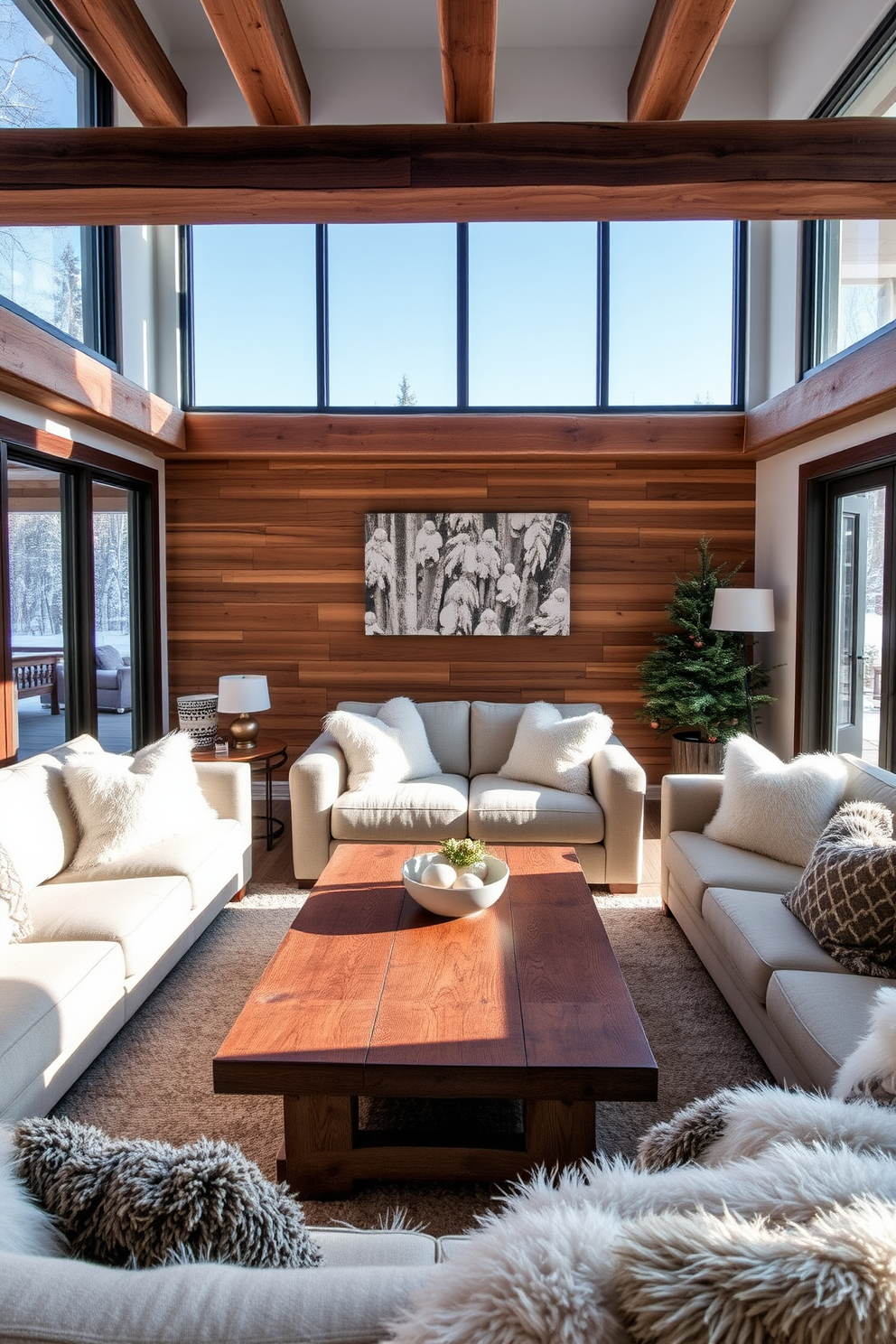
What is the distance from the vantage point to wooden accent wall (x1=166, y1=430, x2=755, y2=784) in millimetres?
5660

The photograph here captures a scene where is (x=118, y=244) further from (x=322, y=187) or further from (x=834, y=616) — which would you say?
(x=834, y=616)

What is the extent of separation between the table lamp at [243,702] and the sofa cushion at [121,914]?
1653 mm

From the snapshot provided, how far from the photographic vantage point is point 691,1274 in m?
0.74

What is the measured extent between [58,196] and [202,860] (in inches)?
93.6

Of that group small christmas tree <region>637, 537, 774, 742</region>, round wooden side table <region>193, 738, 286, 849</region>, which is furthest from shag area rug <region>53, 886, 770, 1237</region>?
small christmas tree <region>637, 537, 774, 742</region>

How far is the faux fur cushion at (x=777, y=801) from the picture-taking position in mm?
3174

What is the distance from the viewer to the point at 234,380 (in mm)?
5570

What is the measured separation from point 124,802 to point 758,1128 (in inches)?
103

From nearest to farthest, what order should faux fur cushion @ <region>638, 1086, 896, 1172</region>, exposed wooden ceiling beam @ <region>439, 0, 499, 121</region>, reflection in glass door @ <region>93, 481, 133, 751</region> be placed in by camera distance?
faux fur cushion @ <region>638, 1086, 896, 1172</region>, exposed wooden ceiling beam @ <region>439, 0, 499, 121</region>, reflection in glass door @ <region>93, 481, 133, 751</region>

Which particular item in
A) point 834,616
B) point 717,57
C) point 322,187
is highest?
point 717,57

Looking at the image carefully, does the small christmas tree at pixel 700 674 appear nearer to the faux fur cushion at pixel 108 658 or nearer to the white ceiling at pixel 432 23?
the white ceiling at pixel 432 23

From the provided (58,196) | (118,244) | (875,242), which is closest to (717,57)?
(875,242)

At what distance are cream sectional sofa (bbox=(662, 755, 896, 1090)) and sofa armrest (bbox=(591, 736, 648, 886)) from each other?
24 cm

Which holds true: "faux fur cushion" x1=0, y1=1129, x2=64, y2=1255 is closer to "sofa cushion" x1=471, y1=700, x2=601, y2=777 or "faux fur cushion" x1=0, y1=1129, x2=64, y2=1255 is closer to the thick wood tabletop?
the thick wood tabletop
